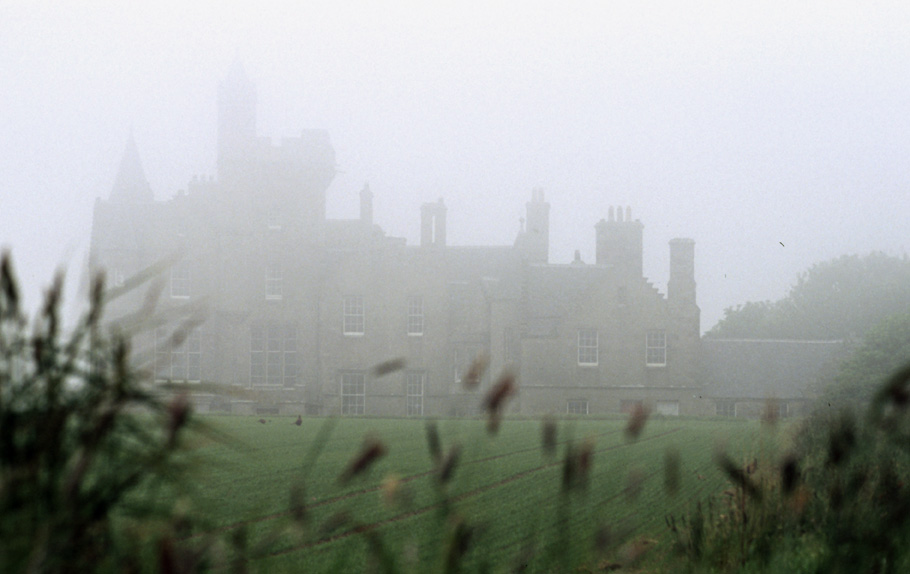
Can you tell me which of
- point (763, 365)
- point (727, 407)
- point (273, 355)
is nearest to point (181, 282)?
point (273, 355)

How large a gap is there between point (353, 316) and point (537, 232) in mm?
12387

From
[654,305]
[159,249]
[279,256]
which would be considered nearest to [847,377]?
[654,305]

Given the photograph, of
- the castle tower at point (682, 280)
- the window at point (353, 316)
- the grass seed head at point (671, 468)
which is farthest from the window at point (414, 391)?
the grass seed head at point (671, 468)

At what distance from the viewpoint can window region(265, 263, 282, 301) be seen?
156 ft

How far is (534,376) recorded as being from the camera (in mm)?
45625

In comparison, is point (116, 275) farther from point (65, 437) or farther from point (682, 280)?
point (65, 437)

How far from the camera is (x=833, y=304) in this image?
6338cm

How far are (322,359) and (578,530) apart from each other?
123 ft

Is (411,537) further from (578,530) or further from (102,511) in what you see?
(102,511)

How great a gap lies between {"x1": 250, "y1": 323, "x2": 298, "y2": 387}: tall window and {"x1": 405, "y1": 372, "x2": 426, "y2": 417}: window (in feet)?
17.9

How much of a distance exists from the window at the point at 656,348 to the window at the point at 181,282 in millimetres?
22740

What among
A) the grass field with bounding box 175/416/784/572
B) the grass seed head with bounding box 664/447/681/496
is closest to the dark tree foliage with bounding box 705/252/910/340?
the grass field with bounding box 175/416/784/572

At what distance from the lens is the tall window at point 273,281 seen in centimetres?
4766

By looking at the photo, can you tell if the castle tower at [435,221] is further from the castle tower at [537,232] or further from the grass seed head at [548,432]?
the grass seed head at [548,432]
